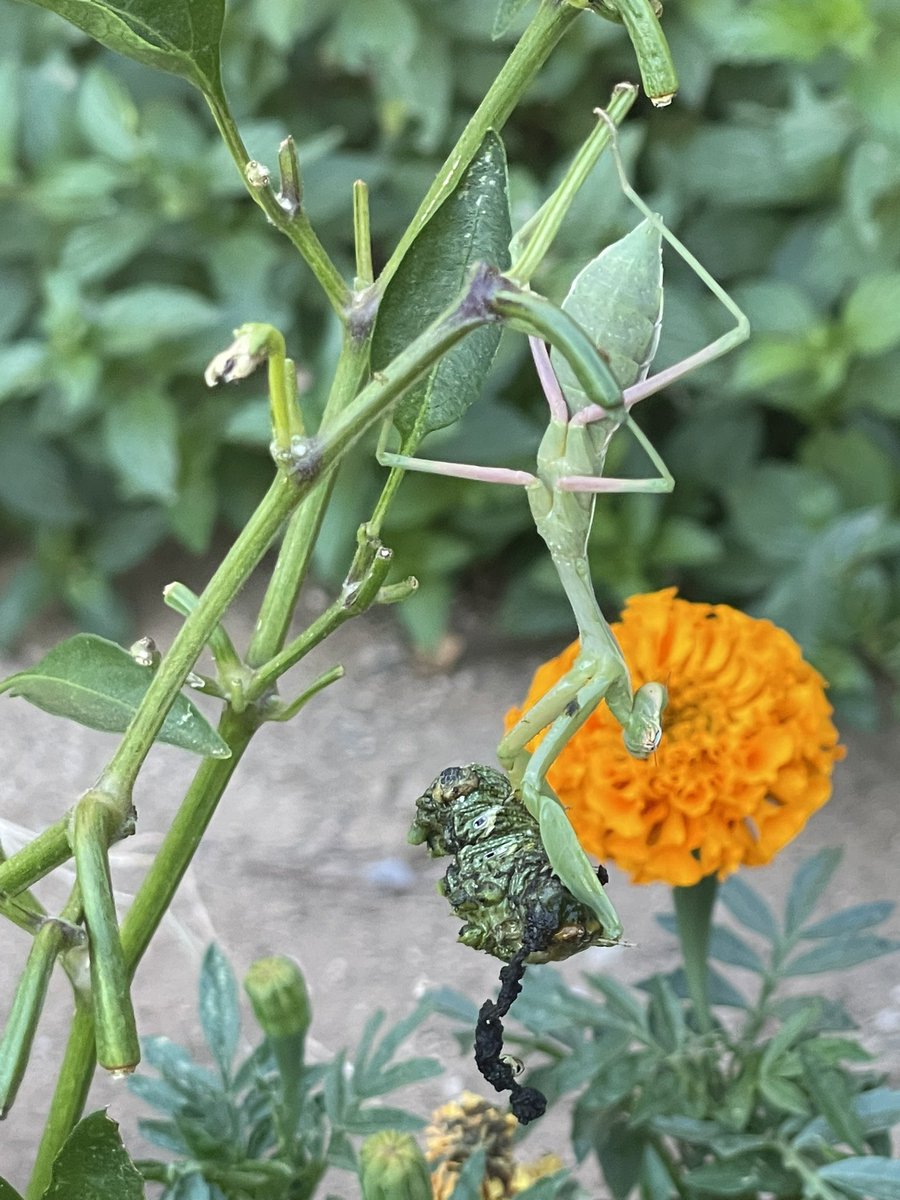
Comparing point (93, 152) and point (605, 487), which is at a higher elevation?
point (93, 152)

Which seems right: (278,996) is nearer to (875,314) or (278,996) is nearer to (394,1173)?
(394,1173)

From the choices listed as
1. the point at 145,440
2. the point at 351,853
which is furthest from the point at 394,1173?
the point at 145,440

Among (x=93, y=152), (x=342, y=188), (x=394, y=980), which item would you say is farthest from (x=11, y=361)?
(x=394, y=980)

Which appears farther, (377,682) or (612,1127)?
(377,682)

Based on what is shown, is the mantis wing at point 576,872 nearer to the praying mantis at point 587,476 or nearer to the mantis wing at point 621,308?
the praying mantis at point 587,476

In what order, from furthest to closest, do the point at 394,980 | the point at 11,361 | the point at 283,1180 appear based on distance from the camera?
the point at 11,361 < the point at 394,980 < the point at 283,1180

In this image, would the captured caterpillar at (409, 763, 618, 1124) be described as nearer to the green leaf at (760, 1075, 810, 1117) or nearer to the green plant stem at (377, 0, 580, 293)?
the green plant stem at (377, 0, 580, 293)

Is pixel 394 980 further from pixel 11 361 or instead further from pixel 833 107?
pixel 833 107

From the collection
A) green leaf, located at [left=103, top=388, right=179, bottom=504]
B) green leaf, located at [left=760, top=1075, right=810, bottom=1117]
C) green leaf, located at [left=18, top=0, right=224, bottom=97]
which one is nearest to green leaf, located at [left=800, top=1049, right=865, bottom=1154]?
green leaf, located at [left=760, top=1075, right=810, bottom=1117]
